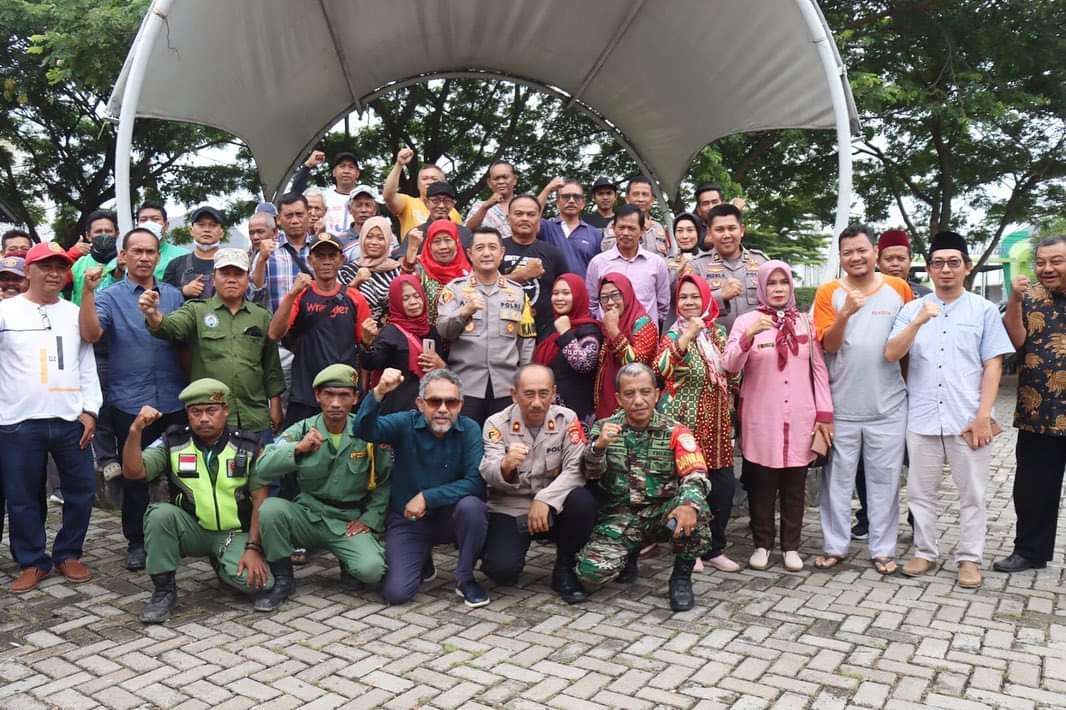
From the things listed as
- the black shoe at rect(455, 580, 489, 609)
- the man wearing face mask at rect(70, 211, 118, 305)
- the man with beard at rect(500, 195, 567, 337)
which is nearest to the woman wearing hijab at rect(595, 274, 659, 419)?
the man with beard at rect(500, 195, 567, 337)

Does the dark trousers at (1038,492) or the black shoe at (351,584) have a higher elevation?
the dark trousers at (1038,492)

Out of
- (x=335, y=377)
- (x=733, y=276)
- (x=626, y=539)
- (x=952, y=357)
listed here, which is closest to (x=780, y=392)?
(x=952, y=357)

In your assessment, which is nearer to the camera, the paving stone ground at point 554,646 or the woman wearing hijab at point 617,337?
the paving stone ground at point 554,646

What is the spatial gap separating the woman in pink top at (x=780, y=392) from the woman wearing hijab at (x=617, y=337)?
0.50 m

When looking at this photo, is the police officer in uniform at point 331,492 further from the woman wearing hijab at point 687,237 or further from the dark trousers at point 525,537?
the woman wearing hijab at point 687,237

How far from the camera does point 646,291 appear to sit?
5883mm

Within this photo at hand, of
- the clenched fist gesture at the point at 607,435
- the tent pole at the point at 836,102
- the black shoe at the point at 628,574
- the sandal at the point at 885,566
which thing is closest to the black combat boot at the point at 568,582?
the black shoe at the point at 628,574

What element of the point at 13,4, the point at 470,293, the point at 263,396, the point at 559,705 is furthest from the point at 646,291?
the point at 13,4

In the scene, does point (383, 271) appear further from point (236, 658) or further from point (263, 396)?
point (236, 658)

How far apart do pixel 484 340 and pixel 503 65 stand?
5.25m

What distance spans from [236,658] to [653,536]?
2.24 meters

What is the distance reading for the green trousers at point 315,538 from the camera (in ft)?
14.5

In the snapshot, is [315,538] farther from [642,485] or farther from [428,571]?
[642,485]

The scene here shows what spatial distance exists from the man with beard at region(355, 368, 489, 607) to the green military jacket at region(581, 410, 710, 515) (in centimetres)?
67
